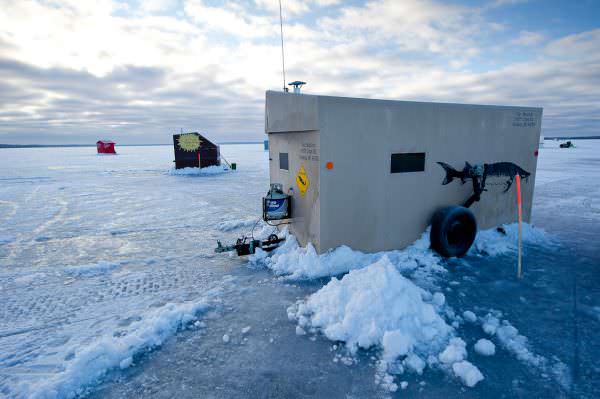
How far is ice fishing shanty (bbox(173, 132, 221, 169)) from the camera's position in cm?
2673

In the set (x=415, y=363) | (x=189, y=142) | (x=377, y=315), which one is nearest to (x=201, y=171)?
(x=189, y=142)

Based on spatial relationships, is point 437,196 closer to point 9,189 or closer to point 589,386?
point 589,386

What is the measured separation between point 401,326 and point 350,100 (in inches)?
149

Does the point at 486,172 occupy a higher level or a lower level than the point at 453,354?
higher

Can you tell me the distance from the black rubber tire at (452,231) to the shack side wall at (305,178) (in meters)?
2.61

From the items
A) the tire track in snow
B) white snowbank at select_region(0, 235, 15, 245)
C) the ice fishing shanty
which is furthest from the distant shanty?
white snowbank at select_region(0, 235, 15, 245)

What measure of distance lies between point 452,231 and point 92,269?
749 cm

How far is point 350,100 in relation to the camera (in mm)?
5637

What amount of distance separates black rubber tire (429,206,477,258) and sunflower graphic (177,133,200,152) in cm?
2408

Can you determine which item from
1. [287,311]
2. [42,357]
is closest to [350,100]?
[287,311]

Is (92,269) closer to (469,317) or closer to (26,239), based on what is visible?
(26,239)

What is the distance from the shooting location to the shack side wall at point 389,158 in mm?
5781

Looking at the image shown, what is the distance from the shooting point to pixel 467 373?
125 inches

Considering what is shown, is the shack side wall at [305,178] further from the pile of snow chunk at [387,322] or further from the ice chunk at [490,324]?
the ice chunk at [490,324]
